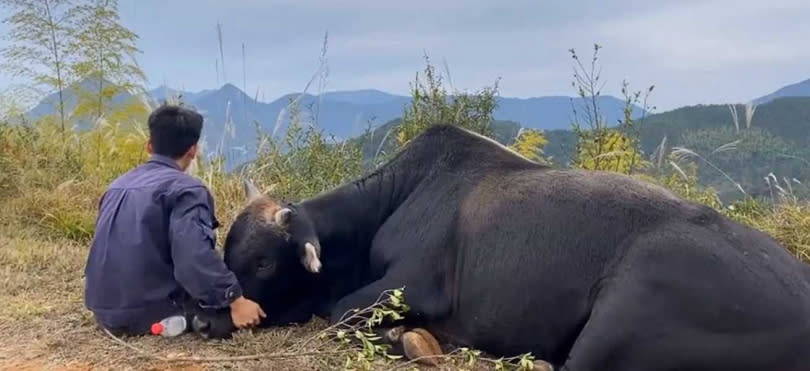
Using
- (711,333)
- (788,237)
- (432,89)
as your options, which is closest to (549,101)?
(432,89)

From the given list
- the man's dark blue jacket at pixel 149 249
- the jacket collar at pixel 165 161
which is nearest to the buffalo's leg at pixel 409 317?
the man's dark blue jacket at pixel 149 249

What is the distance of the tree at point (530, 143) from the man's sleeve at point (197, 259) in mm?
4710

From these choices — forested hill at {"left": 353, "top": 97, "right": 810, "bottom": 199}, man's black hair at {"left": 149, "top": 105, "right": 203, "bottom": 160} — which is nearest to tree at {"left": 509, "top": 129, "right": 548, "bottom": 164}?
forested hill at {"left": 353, "top": 97, "right": 810, "bottom": 199}

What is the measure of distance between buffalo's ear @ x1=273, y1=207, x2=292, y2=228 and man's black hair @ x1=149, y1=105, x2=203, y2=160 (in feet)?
2.37

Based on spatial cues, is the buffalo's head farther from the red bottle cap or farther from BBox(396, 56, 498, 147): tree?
BBox(396, 56, 498, 147): tree

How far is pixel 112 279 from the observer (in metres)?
5.38

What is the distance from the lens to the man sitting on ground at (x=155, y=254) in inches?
202

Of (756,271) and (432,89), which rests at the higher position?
(432,89)

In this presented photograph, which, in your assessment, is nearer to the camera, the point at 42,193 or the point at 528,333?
the point at 528,333

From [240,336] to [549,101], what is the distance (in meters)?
12.4

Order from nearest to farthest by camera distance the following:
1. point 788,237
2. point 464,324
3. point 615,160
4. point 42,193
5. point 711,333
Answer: point 711,333, point 464,324, point 788,237, point 615,160, point 42,193

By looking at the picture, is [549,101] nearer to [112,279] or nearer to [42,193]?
[42,193]

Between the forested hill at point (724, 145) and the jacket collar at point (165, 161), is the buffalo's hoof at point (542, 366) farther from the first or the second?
the forested hill at point (724, 145)

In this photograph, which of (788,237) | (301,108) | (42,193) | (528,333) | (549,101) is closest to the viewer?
(528,333)
